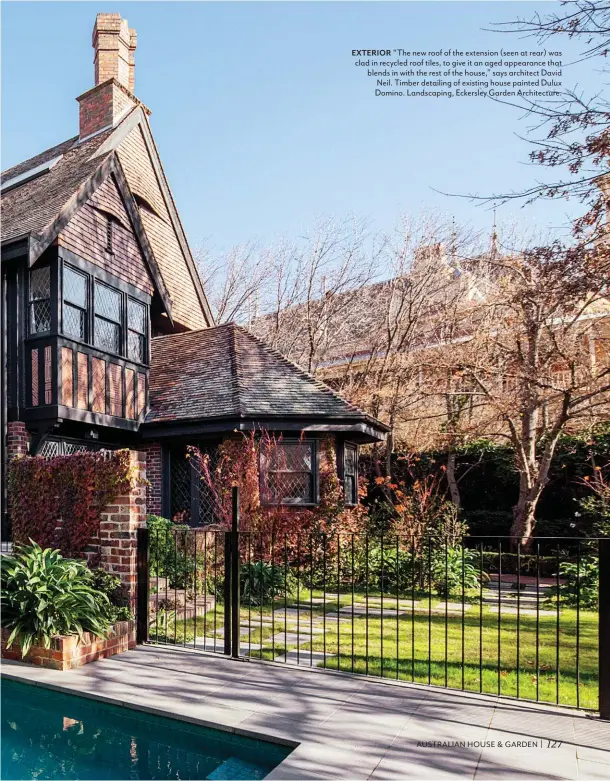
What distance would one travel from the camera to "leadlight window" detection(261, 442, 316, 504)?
12.6 metres

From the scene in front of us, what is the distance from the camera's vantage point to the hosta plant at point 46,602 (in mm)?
6250

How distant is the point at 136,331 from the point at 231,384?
8.03 ft

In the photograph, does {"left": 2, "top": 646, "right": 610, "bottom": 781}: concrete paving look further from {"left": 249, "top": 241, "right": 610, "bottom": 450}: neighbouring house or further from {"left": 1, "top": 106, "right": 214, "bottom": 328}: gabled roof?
{"left": 249, "top": 241, "right": 610, "bottom": 450}: neighbouring house

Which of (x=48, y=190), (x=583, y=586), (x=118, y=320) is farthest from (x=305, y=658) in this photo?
(x=48, y=190)

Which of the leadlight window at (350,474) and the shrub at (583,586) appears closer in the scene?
the shrub at (583,586)

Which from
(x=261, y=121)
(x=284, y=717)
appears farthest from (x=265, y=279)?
(x=284, y=717)

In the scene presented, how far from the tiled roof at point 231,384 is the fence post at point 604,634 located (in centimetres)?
819

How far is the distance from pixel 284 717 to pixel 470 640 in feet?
11.3

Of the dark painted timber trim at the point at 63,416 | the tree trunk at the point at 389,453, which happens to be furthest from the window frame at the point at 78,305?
the tree trunk at the point at 389,453

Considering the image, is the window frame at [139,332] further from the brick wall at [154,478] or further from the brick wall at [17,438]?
the brick wall at [17,438]

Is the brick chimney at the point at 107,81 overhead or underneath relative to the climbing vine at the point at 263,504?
overhead

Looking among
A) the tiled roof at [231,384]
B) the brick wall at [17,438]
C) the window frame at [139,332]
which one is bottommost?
the brick wall at [17,438]

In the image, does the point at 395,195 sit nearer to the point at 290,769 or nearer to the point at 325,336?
the point at 325,336

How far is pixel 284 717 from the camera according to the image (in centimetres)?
473
